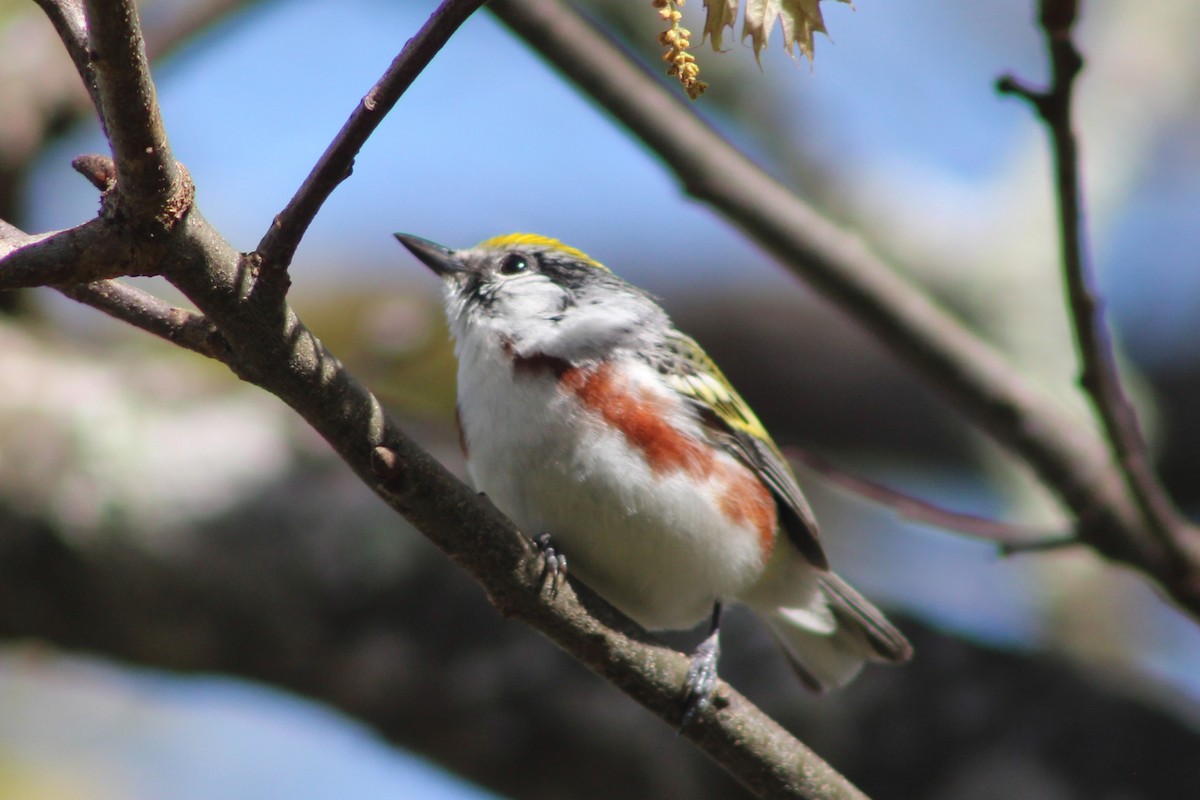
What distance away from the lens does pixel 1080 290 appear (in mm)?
3656

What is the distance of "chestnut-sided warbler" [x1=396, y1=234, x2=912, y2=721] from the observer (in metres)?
3.67

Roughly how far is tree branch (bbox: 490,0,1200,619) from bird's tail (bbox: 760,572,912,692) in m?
0.83

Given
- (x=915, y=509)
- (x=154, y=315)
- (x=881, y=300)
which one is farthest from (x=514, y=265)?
(x=154, y=315)

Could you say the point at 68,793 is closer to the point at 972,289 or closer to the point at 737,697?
the point at 737,697

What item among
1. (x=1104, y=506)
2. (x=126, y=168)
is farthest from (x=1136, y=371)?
(x=126, y=168)

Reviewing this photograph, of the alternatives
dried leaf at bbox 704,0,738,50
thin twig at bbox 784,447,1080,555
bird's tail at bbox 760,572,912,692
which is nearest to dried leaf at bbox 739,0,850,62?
dried leaf at bbox 704,0,738,50

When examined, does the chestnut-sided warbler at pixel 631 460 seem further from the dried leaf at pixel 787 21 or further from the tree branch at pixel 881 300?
the dried leaf at pixel 787 21

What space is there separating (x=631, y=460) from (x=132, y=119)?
2.11 meters

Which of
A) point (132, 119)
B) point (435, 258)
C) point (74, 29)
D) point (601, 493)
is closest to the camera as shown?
point (132, 119)

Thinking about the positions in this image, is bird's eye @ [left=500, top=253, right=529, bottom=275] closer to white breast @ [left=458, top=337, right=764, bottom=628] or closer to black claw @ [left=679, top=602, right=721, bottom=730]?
white breast @ [left=458, top=337, right=764, bottom=628]

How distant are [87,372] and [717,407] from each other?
3.31m

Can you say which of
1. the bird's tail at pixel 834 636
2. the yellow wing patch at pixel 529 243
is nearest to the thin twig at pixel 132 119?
the yellow wing patch at pixel 529 243

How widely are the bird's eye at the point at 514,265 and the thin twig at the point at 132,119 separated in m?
2.55

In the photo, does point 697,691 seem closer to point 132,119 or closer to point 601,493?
point 601,493
